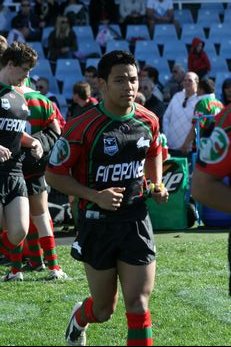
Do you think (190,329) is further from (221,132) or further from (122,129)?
(221,132)

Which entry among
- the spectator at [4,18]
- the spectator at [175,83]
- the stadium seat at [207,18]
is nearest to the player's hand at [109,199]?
the spectator at [175,83]

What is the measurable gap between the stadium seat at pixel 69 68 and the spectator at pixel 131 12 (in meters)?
1.53

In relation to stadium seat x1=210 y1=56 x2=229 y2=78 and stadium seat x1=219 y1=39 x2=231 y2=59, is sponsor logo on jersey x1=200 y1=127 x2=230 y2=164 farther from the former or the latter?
stadium seat x1=219 y1=39 x2=231 y2=59

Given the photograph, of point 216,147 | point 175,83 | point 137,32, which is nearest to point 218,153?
point 216,147

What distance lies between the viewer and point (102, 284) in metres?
5.58

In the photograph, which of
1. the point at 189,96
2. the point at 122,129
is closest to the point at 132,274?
the point at 122,129

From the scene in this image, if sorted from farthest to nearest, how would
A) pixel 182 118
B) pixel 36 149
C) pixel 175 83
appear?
pixel 175 83 → pixel 182 118 → pixel 36 149

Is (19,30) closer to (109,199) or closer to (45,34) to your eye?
(45,34)

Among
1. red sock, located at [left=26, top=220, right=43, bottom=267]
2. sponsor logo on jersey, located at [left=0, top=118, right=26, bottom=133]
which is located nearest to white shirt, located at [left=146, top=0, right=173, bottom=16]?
red sock, located at [left=26, top=220, right=43, bottom=267]

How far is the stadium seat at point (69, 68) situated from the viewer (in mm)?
18812

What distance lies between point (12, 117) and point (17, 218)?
809mm

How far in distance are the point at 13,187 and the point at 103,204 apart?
9.57 ft

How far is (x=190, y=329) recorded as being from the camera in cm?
690

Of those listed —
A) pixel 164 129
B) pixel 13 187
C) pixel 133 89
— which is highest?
pixel 133 89
